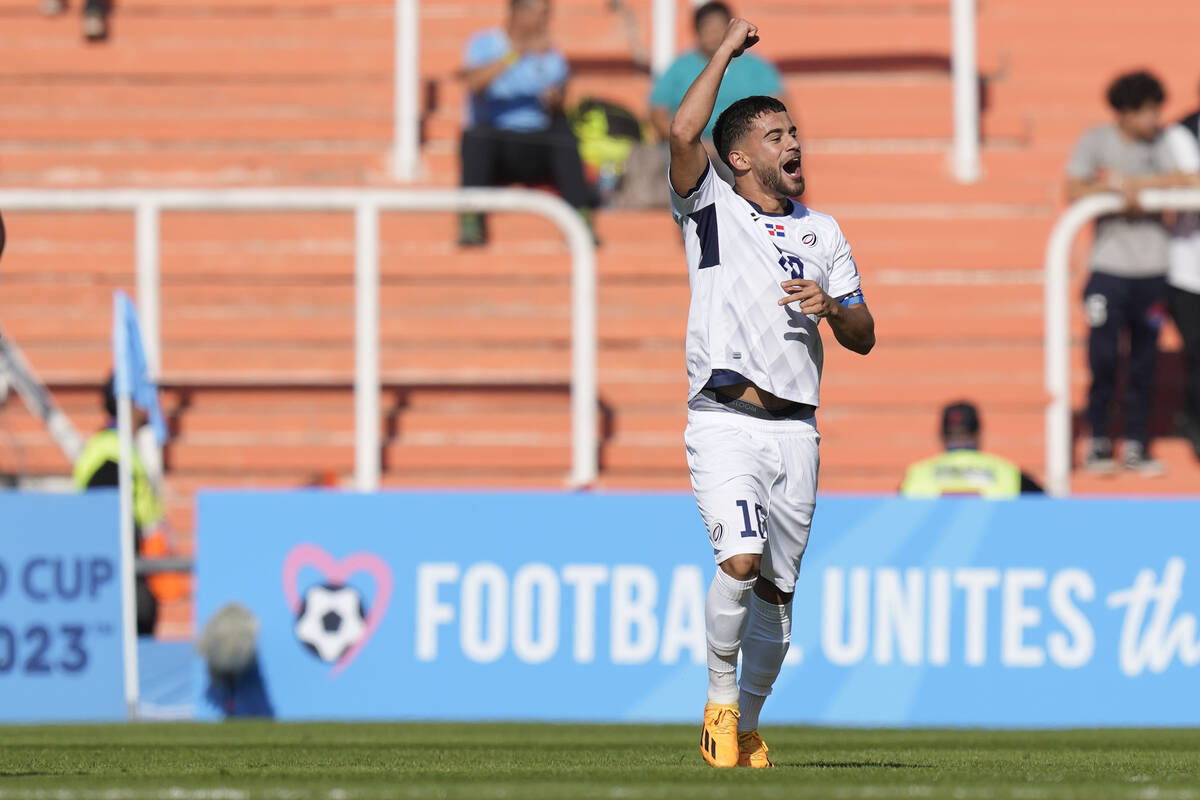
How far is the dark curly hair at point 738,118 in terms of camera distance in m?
6.47

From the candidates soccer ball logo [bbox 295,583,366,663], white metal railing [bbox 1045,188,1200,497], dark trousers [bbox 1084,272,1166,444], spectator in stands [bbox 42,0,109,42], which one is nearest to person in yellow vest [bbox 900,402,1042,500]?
white metal railing [bbox 1045,188,1200,497]

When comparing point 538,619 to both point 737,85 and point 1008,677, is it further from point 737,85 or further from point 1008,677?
point 737,85

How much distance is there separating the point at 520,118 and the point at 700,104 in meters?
7.13

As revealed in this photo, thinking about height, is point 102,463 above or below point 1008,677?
above

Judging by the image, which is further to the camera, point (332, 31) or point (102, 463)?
point (332, 31)

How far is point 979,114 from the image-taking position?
51.1 feet

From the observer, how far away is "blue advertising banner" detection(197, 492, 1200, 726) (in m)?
10.2

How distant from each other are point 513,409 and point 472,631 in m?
2.63

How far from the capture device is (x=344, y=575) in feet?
34.3

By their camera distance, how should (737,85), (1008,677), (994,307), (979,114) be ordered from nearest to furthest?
(1008,677), (737,85), (994,307), (979,114)

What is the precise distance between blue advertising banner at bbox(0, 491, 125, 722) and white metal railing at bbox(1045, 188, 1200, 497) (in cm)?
495

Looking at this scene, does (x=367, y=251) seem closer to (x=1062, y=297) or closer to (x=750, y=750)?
(x=1062, y=297)

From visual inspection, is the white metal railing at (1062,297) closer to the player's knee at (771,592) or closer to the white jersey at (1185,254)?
the white jersey at (1185,254)

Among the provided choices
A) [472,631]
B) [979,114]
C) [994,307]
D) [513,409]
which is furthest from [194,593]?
Result: [979,114]
